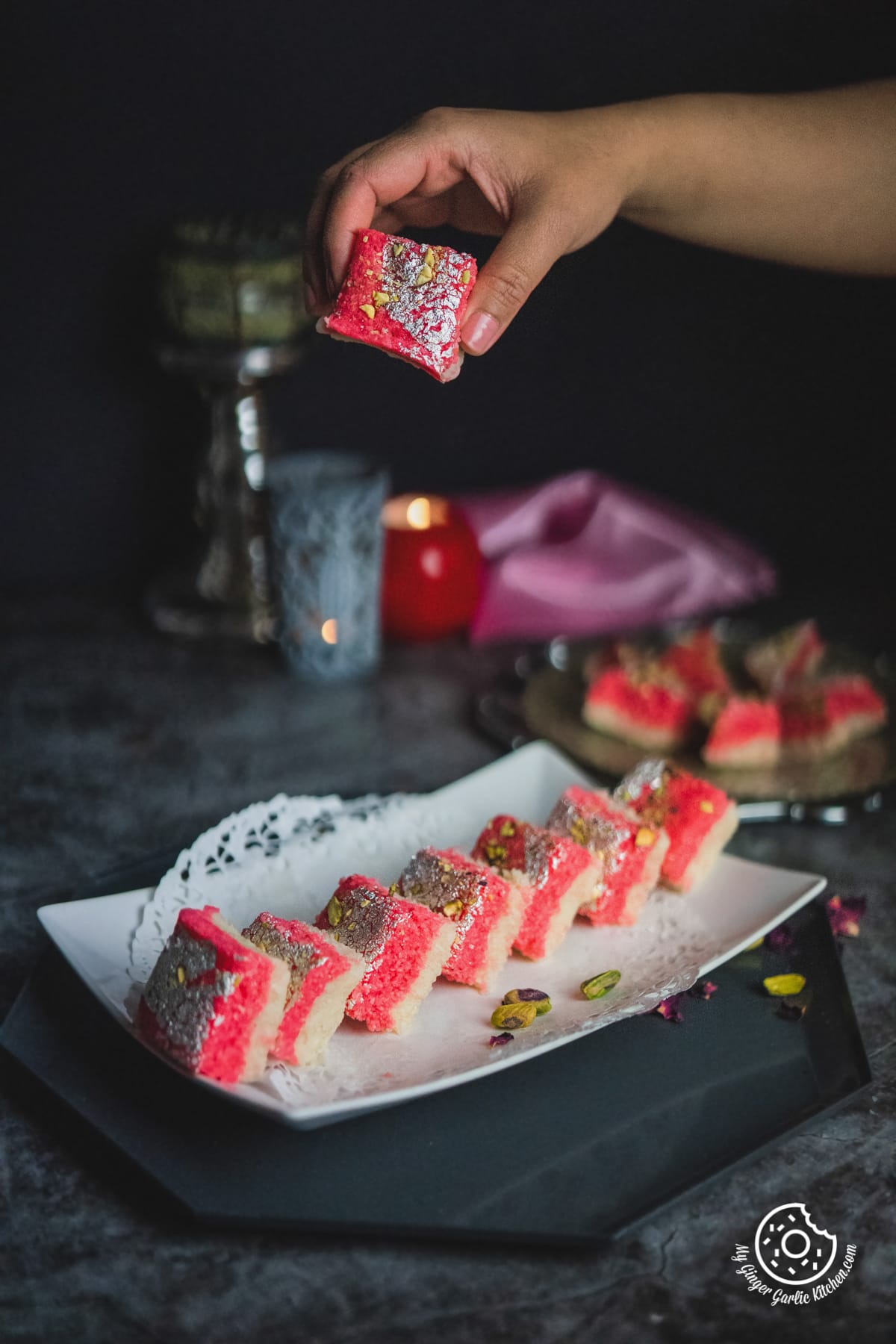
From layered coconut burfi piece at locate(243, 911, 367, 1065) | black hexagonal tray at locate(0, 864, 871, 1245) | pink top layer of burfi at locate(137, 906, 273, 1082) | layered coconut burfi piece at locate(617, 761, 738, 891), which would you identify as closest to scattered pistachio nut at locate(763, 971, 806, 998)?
black hexagonal tray at locate(0, 864, 871, 1245)

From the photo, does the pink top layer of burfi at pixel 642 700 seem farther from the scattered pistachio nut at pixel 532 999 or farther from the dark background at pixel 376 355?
the scattered pistachio nut at pixel 532 999

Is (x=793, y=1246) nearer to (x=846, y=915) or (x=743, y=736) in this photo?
(x=846, y=915)

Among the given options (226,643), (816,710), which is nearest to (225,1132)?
(816,710)

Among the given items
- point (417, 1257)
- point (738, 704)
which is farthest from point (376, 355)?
point (417, 1257)

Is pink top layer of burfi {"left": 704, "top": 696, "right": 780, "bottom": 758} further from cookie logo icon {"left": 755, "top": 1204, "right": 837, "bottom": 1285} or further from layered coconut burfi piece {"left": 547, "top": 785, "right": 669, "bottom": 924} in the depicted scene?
cookie logo icon {"left": 755, "top": 1204, "right": 837, "bottom": 1285}

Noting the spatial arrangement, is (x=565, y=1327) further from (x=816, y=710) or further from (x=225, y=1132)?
(x=816, y=710)
